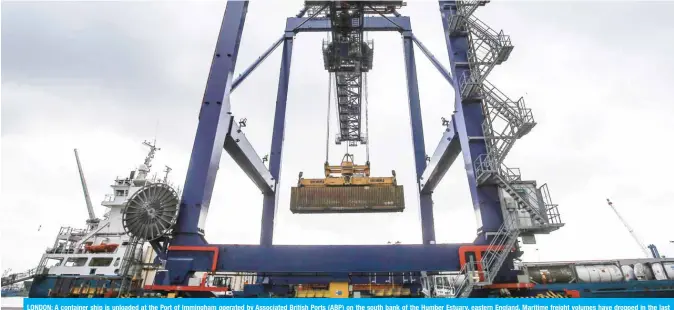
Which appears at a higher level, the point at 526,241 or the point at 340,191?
the point at 340,191

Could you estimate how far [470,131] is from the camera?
1320cm

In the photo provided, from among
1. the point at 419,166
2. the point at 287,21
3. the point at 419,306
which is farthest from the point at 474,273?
the point at 287,21

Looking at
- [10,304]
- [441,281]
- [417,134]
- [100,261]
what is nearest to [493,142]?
[441,281]

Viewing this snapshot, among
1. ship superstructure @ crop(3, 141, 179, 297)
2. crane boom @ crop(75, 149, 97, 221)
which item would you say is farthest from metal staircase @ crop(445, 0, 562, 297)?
crane boom @ crop(75, 149, 97, 221)

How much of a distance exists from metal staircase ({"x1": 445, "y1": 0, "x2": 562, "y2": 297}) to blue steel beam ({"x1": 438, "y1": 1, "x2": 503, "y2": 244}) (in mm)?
175

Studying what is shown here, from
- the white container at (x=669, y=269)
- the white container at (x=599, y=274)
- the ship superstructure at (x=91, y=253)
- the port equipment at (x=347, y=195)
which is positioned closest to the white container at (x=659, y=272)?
the white container at (x=669, y=269)

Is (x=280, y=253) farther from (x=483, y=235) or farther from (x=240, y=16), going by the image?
(x=240, y=16)

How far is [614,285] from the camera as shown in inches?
415

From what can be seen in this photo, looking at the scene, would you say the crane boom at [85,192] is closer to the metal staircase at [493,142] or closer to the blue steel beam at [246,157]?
the blue steel beam at [246,157]

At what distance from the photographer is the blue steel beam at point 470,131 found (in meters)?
11.9

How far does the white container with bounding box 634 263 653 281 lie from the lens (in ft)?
37.8

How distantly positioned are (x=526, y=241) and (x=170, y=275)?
11.8 meters

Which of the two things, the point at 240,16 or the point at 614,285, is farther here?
the point at 240,16

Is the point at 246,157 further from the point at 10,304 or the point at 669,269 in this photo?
the point at 10,304
